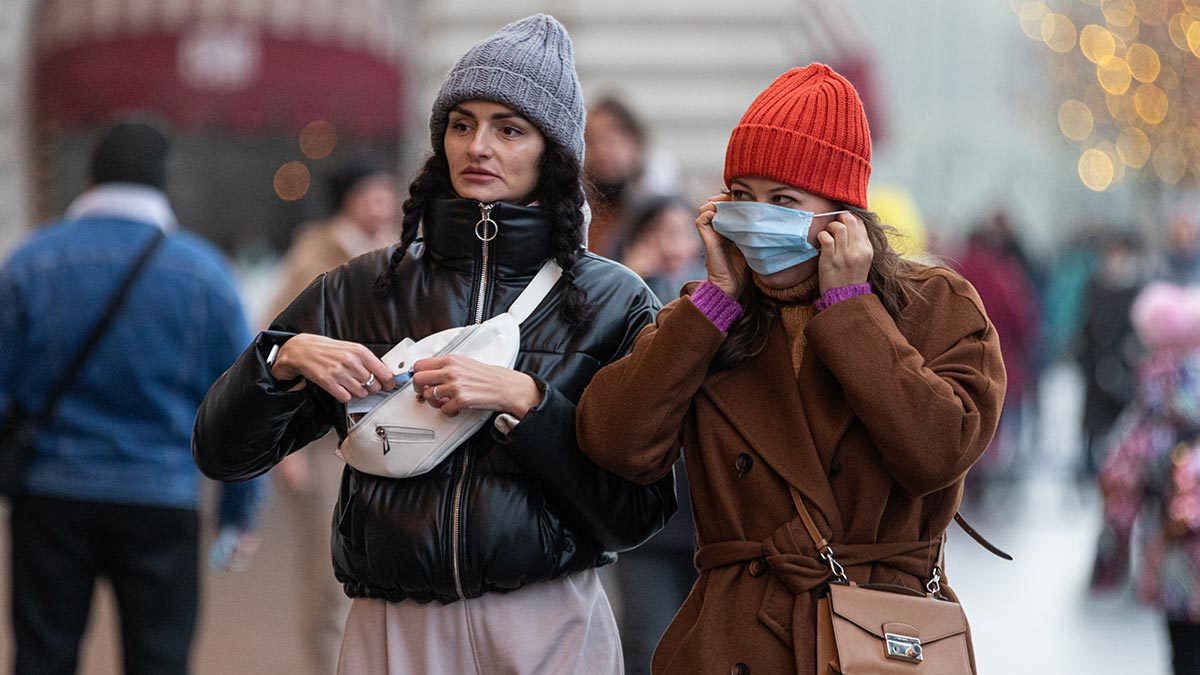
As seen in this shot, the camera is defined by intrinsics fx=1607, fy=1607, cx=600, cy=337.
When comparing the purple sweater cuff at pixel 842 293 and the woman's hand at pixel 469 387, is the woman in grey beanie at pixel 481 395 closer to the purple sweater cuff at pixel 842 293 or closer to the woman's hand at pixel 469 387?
the woman's hand at pixel 469 387

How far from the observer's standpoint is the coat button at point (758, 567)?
2926 mm

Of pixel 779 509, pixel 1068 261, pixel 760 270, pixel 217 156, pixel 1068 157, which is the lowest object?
pixel 1068 157

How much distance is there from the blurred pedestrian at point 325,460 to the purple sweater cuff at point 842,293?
318 centimetres

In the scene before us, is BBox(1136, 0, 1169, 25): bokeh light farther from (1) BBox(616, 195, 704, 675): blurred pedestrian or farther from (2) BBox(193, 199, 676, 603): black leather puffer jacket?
(2) BBox(193, 199, 676, 603): black leather puffer jacket

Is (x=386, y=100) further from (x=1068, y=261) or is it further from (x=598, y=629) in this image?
(x=598, y=629)

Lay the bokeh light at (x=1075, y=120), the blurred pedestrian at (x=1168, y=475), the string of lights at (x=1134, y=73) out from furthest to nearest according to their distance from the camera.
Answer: the bokeh light at (x=1075, y=120)
the string of lights at (x=1134, y=73)
the blurred pedestrian at (x=1168, y=475)

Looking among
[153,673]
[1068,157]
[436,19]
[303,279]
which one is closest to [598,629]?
[153,673]

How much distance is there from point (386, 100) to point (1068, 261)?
9.29 metres

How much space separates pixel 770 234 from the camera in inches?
114

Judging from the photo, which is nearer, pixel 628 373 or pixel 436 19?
pixel 628 373

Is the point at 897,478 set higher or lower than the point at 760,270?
lower

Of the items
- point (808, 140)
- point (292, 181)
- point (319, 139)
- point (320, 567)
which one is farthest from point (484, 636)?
point (292, 181)

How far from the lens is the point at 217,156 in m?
15.0

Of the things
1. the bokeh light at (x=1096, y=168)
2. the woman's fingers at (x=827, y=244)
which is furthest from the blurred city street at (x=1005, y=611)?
the bokeh light at (x=1096, y=168)
